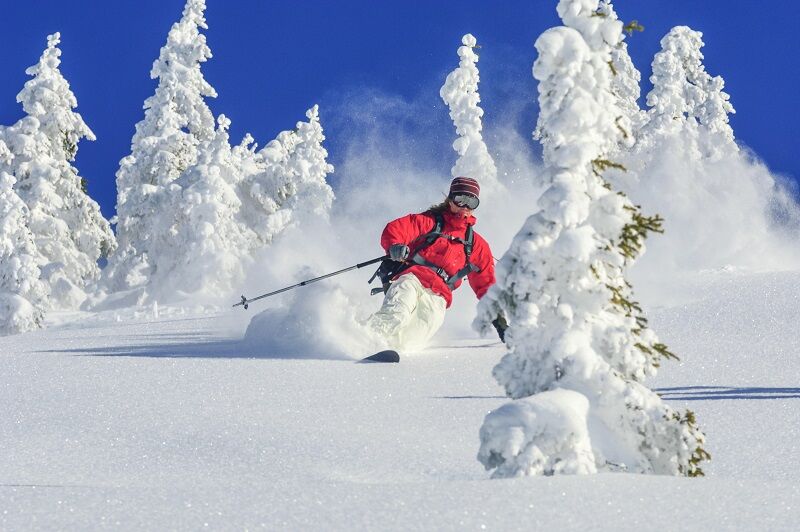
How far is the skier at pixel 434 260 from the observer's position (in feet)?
32.4

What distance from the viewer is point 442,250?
33.7 feet

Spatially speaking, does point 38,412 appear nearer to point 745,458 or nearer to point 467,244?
point 745,458

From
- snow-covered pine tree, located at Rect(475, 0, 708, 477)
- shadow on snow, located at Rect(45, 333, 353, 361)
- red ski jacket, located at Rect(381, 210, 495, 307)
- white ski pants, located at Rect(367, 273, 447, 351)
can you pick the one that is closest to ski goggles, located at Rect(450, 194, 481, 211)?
red ski jacket, located at Rect(381, 210, 495, 307)

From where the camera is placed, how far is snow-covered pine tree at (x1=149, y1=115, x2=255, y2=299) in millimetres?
38781

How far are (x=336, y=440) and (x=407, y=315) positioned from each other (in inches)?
181

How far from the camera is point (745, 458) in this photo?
4691mm

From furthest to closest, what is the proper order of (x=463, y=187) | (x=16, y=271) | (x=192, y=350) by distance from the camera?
(x=16, y=271)
(x=463, y=187)
(x=192, y=350)

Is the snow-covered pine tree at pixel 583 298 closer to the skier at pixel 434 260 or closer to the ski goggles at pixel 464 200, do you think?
the skier at pixel 434 260

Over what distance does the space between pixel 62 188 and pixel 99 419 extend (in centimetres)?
3513

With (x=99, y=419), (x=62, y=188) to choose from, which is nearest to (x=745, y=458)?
(x=99, y=419)

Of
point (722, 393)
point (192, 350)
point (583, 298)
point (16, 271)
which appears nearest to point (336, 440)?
point (583, 298)

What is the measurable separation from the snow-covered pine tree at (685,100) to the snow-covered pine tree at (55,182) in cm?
2401

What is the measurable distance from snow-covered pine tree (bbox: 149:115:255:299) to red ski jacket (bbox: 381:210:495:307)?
95.6 feet

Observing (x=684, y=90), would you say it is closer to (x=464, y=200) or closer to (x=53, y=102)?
(x=53, y=102)
